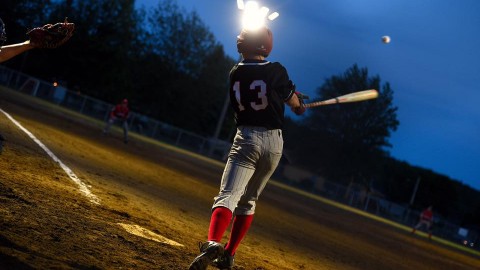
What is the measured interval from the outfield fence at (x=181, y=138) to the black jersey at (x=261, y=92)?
36.0 m

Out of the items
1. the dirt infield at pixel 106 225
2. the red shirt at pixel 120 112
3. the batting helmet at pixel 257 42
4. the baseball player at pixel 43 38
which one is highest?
the batting helmet at pixel 257 42

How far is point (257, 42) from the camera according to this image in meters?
4.68

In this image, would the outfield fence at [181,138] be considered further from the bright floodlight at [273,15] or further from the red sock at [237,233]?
the red sock at [237,233]

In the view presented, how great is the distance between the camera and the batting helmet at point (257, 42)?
468cm

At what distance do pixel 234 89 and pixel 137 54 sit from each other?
48.1 meters

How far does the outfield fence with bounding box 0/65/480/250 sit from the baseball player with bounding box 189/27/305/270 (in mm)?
35898

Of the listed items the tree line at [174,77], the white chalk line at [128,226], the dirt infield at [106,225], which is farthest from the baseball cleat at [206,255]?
Result: the tree line at [174,77]

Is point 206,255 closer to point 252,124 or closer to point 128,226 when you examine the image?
point 252,124

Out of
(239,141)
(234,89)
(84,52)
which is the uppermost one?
(84,52)

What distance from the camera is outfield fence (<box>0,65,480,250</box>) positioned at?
40.2 metres

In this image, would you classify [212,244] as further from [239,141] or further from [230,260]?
[239,141]

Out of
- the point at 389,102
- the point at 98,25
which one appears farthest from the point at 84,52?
the point at 389,102

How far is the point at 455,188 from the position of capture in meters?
86.6

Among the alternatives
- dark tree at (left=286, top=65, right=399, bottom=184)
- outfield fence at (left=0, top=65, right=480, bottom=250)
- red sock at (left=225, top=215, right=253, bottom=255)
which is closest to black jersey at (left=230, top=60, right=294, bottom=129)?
red sock at (left=225, top=215, right=253, bottom=255)
